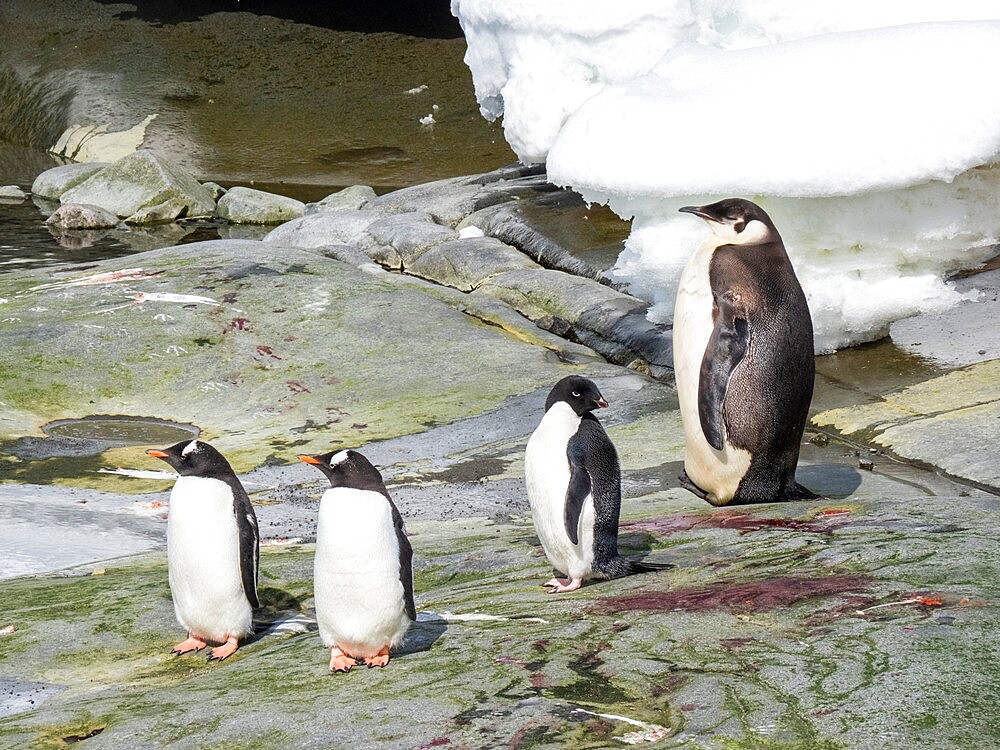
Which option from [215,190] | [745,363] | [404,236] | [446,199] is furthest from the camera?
[215,190]

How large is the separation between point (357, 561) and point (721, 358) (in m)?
2.28

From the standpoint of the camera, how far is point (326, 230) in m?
12.7

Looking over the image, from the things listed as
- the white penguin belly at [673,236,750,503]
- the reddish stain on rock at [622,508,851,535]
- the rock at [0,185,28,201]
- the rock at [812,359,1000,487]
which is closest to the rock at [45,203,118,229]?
the rock at [0,185,28,201]

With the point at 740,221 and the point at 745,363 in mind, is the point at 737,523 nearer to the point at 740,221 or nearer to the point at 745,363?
the point at 745,363

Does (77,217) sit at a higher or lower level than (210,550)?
lower

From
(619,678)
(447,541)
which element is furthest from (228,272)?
(619,678)

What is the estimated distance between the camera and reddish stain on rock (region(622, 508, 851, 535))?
185 inches

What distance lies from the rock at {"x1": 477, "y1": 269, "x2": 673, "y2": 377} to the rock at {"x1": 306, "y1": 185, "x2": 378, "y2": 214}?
14.6 feet

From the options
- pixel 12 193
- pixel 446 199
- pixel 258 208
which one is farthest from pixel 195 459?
pixel 12 193

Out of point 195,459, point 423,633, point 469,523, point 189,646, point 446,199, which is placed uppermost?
point 195,459

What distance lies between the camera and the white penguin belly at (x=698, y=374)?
5.48 m

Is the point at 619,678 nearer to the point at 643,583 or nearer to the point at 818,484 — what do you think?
the point at 643,583

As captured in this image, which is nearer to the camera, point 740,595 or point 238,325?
point 740,595

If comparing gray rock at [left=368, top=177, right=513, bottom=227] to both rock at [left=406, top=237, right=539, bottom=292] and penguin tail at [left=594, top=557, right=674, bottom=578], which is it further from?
A: penguin tail at [left=594, top=557, right=674, bottom=578]
